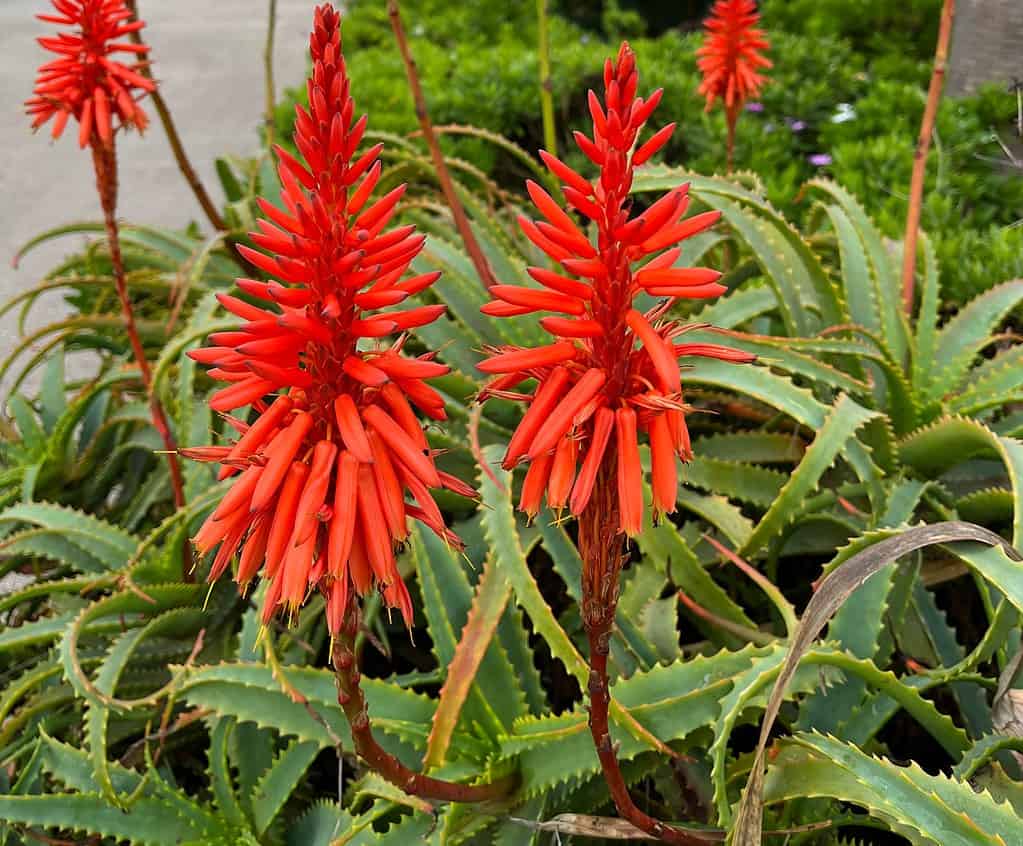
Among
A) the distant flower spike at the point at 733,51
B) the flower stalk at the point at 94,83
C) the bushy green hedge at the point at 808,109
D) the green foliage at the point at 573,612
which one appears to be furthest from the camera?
the bushy green hedge at the point at 808,109

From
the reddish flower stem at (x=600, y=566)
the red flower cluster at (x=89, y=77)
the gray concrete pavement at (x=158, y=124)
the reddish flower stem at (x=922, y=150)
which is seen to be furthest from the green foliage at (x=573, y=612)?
the gray concrete pavement at (x=158, y=124)

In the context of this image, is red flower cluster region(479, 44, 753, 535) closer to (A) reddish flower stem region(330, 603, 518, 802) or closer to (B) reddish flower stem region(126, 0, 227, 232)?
→ (A) reddish flower stem region(330, 603, 518, 802)

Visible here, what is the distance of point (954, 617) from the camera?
5.65 ft

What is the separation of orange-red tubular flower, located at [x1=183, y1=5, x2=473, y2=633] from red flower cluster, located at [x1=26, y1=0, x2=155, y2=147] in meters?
0.84

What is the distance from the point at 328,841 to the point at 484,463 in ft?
1.89

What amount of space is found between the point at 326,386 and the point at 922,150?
144 centimetres

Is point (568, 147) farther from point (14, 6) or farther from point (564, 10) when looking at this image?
→ point (14, 6)

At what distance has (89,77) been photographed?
1.43 metres

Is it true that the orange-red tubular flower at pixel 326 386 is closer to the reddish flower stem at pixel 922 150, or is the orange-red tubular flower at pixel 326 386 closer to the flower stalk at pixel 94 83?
the flower stalk at pixel 94 83

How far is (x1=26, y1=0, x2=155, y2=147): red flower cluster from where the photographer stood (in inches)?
54.9

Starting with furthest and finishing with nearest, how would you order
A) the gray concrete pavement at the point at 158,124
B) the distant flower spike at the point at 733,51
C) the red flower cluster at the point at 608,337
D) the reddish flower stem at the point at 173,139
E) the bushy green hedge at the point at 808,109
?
the gray concrete pavement at the point at 158,124
the bushy green hedge at the point at 808,109
the distant flower spike at the point at 733,51
the reddish flower stem at the point at 173,139
the red flower cluster at the point at 608,337

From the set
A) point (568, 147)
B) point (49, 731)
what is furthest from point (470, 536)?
point (568, 147)

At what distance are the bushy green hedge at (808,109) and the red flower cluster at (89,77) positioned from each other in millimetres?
1435

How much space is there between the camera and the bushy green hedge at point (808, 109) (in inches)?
110
